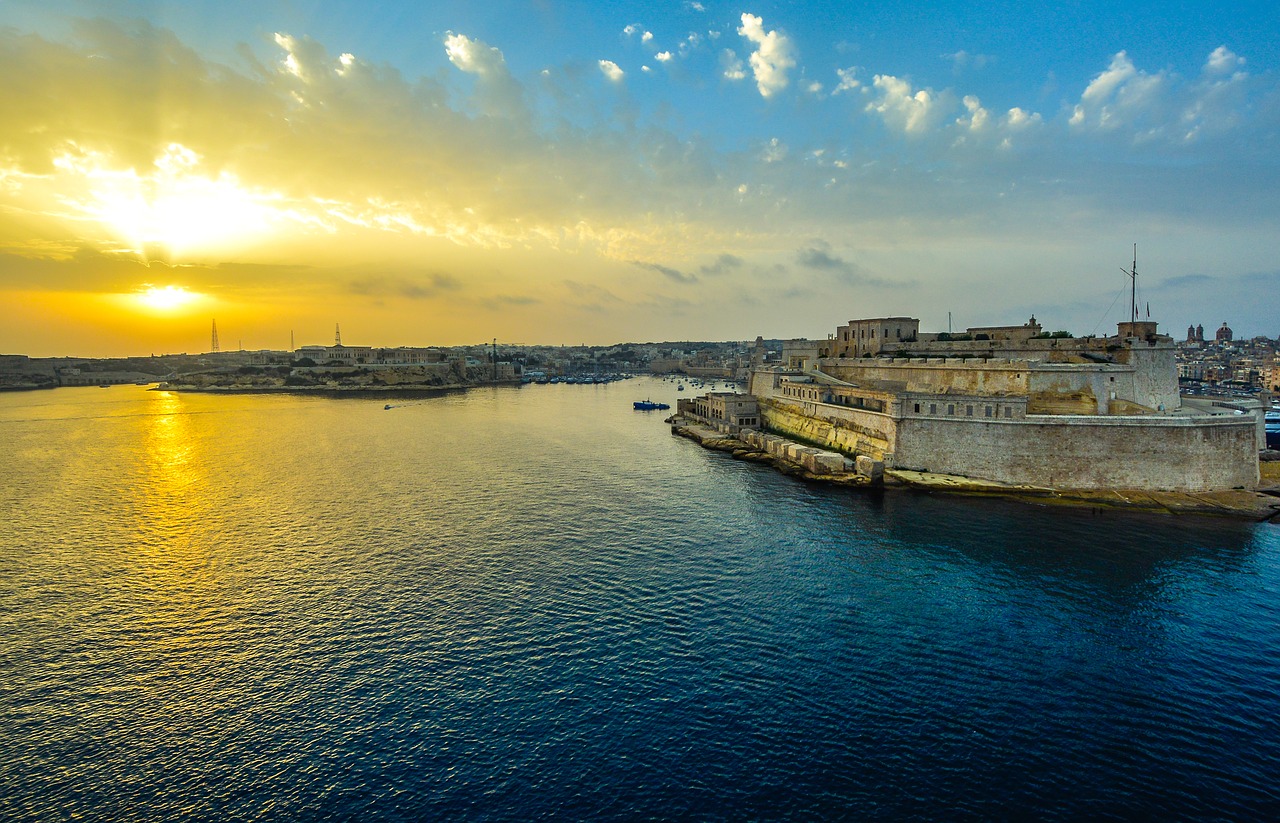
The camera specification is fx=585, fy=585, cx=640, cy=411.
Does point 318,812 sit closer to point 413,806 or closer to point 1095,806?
point 413,806

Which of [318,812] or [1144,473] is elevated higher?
[1144,473]

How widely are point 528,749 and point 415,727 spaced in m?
2.86

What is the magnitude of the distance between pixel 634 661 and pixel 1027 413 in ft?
106

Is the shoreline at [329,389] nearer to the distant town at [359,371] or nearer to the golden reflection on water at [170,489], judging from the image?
the distant town at [359,371]

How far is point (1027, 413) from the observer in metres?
36.4

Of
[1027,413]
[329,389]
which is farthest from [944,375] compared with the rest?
[329,389]

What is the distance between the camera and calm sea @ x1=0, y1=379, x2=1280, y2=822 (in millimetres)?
11945

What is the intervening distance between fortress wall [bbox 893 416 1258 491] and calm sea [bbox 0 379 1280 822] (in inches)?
151

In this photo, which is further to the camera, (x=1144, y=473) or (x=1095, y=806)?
(x=1144, y=473)

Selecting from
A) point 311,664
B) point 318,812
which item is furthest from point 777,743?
point 311,664

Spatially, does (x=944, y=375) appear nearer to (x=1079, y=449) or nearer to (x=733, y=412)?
(x=1079, y=449)

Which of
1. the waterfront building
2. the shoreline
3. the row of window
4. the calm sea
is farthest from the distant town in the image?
the calm sea

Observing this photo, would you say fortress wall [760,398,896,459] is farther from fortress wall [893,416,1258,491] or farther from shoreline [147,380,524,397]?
shoreline [147,380,524,397]

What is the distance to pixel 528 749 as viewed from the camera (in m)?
Answer: 13.0
